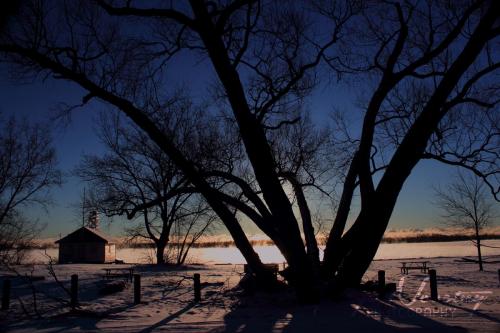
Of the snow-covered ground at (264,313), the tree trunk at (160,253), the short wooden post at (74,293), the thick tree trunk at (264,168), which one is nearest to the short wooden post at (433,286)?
the snow-covered ground at (264,313)

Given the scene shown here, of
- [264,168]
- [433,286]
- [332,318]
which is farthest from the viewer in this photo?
[433,286]

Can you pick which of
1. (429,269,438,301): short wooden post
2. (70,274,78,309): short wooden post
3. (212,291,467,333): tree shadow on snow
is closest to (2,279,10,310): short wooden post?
(70,274,78,309): short wooden post

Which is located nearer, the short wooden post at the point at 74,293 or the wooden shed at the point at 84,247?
the short wooden post at the point at 74,293

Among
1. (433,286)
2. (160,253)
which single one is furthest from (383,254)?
(433,286)

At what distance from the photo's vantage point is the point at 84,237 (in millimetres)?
40062

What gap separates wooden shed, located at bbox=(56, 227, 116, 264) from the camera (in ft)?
130

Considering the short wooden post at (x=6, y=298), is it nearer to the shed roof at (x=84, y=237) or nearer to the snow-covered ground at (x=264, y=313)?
the snow-covered ground at (x=264, y=313)

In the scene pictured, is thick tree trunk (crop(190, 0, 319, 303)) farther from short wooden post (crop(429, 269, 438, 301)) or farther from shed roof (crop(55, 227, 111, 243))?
shed roof (crop(55, 227, 111, 243))

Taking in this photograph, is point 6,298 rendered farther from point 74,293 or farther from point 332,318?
point 332,318

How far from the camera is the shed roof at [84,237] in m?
39.9

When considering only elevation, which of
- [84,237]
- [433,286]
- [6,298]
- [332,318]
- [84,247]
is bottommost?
[332,318]

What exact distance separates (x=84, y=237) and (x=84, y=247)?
0.84 meters

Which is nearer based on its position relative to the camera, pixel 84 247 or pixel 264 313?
pixel 264 313

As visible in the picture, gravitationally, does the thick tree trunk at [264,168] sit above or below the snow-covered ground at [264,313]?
above
